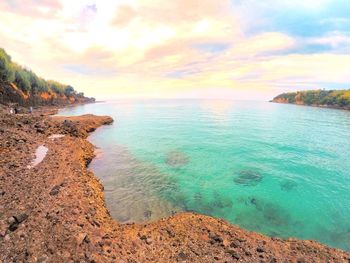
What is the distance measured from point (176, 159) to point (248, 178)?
8.56 metres

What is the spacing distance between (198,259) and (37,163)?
13.3 metres

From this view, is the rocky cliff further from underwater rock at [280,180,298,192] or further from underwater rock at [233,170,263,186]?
underwater rock at [280,180,298,192]

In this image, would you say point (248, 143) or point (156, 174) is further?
point (248, 143)

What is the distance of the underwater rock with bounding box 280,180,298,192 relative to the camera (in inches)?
660

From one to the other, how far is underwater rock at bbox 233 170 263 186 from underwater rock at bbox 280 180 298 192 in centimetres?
188

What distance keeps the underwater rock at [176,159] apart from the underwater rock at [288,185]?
382 inches

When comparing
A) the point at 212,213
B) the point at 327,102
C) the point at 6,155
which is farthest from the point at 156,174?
the point at 327,102

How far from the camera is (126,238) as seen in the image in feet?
27.8

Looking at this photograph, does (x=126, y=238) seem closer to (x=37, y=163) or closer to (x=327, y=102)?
(x=37, y=163)

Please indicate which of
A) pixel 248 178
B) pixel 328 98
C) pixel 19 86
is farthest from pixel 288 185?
pixel 328 98

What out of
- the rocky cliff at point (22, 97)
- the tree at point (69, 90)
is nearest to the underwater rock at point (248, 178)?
the rocky cliff at point (22, 97)

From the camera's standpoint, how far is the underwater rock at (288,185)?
16770mm

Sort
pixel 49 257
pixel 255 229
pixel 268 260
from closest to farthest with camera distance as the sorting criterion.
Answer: pixel 49 257 → pixel 268 260 → pixel 255 229

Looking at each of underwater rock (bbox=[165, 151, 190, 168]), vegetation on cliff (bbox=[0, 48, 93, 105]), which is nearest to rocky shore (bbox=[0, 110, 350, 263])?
underwater rock (bbox=[165, 151, 190, 168])
